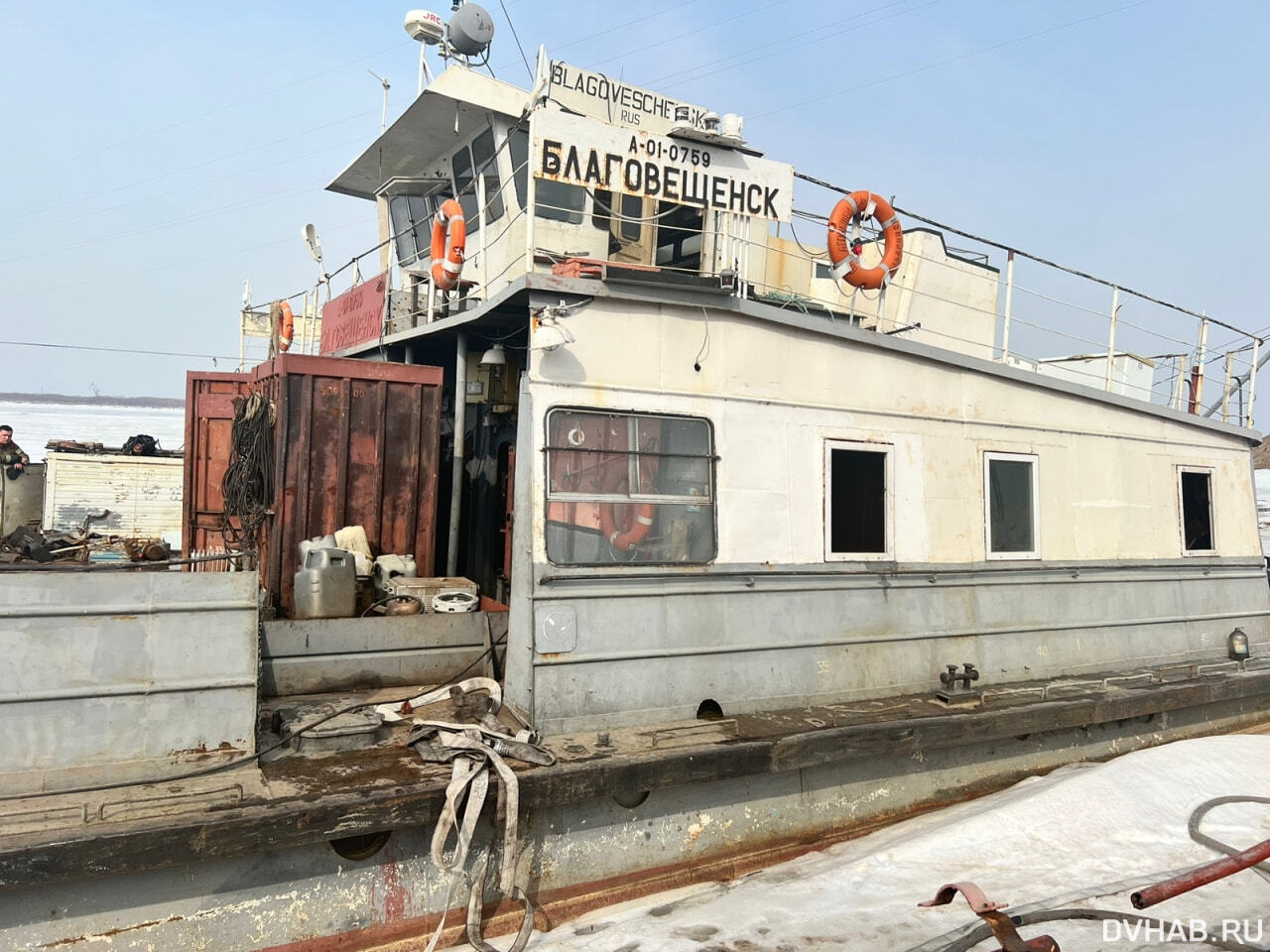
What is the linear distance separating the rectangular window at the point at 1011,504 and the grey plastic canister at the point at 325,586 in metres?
4.58

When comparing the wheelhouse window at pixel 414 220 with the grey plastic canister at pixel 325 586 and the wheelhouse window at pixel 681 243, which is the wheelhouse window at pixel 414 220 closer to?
the wheelhouse window at pixel 681 243

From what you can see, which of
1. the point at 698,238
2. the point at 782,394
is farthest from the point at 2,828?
the point at 698,238

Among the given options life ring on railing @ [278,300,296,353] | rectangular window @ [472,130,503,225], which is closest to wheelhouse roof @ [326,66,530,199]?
rectangular window @ [472,130,503,225]

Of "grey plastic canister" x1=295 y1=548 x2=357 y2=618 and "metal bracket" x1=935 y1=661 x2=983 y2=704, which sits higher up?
"grey plastic canister" x1=295 y1=548 x2=357 y2=618

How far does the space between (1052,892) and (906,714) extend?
1.22 metres

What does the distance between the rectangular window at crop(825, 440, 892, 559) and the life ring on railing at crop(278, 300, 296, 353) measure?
611 centimetres

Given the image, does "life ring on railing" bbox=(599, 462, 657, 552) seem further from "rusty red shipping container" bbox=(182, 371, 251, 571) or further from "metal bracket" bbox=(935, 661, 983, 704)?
"rusty red shipping container" bbox=(182, 371, 251, 571)

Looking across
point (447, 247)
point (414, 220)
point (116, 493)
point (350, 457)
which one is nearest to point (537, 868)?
point (350, 457)

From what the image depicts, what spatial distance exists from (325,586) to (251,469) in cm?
163

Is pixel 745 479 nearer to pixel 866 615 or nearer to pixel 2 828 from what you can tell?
pixel 866 615

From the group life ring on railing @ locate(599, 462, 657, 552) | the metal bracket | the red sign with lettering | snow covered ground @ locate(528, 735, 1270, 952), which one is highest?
the red sign with lettering

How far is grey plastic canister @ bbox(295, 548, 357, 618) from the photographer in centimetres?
562

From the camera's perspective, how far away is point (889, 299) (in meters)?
9.98

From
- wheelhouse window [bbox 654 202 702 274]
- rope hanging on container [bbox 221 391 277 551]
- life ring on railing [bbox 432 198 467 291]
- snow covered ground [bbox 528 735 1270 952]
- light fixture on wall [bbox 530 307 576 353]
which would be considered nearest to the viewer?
snow covered ground [bbox 528 735 1270 952]
